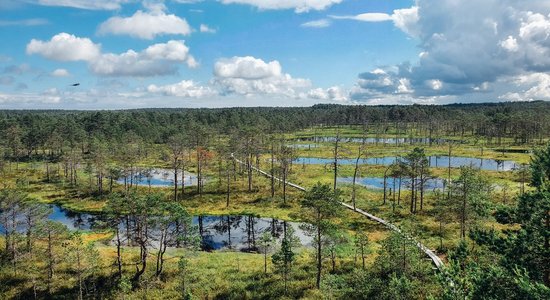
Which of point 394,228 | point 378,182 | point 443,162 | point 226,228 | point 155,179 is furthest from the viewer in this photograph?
point 443,162

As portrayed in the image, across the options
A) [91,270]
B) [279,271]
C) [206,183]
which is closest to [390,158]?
[206,183]

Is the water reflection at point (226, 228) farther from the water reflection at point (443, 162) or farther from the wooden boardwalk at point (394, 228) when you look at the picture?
the water reflection at point (443, 162)

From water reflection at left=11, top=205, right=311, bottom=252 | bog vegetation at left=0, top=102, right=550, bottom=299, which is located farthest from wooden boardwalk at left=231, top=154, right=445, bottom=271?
water reflection at left=11, top=205, right=311, bottom=252

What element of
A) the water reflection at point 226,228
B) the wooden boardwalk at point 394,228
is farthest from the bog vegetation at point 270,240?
the wooden boardwalk at point 394,228

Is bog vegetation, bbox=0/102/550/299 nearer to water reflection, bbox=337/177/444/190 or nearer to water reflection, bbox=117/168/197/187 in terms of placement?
water reflection, bbox=337/177/444/190

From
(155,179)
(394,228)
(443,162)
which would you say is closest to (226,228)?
(394,228)

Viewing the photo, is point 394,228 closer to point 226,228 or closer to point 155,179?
point 226,228

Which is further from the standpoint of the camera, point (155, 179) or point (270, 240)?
point (155, 179)

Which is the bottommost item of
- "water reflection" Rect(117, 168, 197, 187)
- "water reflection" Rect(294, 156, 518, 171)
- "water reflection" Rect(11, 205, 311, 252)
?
"water reflection" Rect(11, 205, 311, 252)

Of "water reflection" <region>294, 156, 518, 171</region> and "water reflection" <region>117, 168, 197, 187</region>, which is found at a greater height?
"water reflection" <region>294, 156, 518, 171</region>

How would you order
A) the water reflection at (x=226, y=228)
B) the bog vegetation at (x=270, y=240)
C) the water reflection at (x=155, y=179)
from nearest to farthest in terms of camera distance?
the bog vegetation at (x=270, y=240) → the water reflection at (x=226, y=228) → the water reflection at (x=155, y=179)

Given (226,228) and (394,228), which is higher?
(394,228)

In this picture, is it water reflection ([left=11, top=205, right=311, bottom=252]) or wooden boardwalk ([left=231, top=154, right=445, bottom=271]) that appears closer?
wooden boardwalk ([left=231, top=154, right=445, bottom=271])
